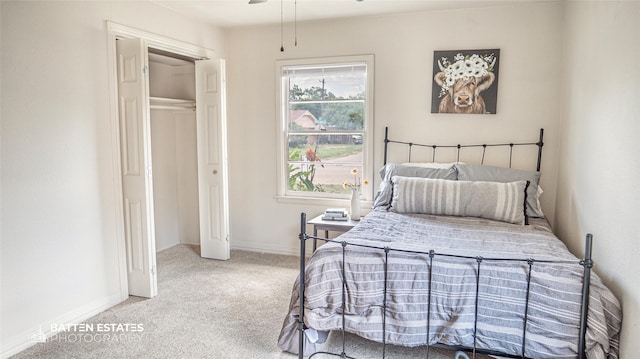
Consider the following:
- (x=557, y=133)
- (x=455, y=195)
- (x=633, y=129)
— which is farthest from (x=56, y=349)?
(x=557, y=133)

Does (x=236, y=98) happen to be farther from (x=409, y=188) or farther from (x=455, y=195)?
(x=455, y=195)

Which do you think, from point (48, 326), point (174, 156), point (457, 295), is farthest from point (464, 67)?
point (48, 326)

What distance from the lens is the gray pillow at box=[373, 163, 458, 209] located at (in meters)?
3.56

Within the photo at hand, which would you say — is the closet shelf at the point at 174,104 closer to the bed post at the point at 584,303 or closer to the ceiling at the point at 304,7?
the ceiling at the point at 304,7

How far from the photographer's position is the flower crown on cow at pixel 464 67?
12.1 feet

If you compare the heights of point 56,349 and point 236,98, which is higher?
point 236,98

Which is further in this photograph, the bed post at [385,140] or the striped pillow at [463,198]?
the bed post at [385,140]

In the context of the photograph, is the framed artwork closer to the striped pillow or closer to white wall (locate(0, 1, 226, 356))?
the striped pillow

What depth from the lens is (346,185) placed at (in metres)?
4.05

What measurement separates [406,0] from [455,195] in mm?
1682

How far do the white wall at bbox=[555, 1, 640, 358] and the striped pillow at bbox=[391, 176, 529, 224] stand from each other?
38 centimetres

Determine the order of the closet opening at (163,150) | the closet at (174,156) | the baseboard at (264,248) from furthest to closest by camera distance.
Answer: the closet at (174,156), the baseboard at (264,248), the closet opening at (163,150)

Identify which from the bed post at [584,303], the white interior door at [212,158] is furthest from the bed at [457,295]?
the white interior door at [212,158]

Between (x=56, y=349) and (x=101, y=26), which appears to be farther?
(x=101, y=26)
